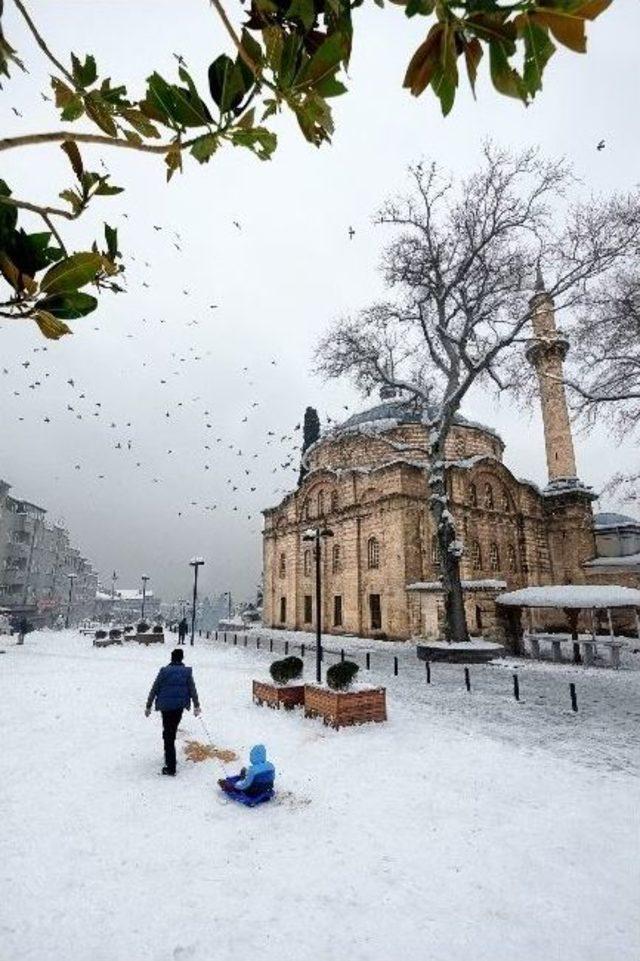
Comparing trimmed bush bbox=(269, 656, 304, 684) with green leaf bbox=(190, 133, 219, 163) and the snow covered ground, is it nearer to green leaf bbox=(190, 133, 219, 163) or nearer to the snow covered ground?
the snow covered ground

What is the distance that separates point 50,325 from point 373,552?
33.1 meters

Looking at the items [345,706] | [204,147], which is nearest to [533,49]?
[204,147]

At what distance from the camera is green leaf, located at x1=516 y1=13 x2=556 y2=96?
104 cm

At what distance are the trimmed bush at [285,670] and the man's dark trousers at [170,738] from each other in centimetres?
385

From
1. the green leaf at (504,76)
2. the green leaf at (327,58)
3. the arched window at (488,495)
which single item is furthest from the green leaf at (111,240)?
the arched window at (488,495)

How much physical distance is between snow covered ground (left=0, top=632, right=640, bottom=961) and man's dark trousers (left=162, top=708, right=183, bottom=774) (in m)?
0.23

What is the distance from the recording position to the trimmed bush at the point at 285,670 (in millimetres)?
10555

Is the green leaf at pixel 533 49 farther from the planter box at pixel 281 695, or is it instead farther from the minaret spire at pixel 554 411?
the minaret spire at pixel 554 411

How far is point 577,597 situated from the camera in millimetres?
20391

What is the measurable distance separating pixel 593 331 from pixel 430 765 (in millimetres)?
14821

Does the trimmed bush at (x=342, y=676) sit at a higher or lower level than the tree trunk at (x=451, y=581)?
lower

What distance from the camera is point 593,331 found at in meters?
16.1

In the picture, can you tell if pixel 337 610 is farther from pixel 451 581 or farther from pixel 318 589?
pixel 318 589

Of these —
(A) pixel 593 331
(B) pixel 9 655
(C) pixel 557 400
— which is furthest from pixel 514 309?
(B) pixel 9 655
